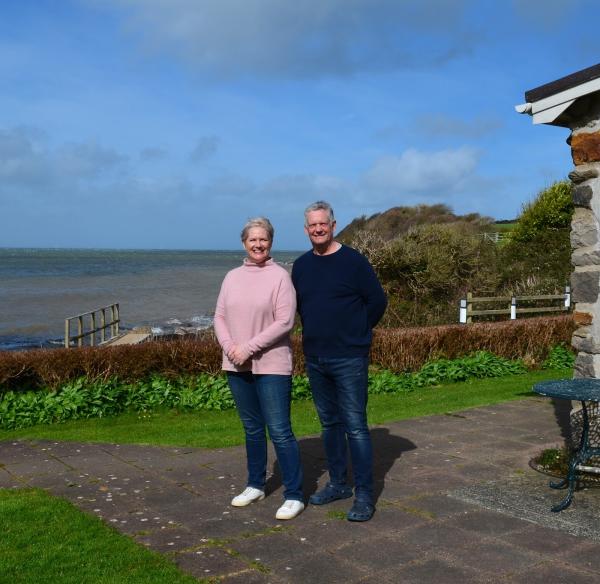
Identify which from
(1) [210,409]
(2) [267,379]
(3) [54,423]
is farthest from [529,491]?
(3) [54,423]

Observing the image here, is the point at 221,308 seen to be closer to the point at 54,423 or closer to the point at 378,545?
the point at 378,545

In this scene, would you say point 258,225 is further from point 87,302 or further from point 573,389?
point 87,302

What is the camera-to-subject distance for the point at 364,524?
4.53 m

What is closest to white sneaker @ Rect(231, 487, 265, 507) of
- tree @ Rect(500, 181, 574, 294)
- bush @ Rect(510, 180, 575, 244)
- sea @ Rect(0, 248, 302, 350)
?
tree @ Rect(500, 181, 574, 294)

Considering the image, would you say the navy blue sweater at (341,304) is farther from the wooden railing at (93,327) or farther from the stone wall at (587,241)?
the wooden railing at (93,327)

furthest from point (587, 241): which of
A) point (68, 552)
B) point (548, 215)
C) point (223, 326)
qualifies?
point (548, 215)

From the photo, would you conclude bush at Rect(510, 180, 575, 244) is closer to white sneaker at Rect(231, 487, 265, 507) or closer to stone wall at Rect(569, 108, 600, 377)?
stone wall at Rect(569, 108, 600, 377)

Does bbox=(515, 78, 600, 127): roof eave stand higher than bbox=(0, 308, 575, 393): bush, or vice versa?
bbox=(515, 78, 600, 127): roof eave

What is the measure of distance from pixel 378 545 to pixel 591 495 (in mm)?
1851

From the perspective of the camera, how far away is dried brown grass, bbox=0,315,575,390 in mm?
8930

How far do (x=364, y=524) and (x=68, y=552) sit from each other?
1.75 meters

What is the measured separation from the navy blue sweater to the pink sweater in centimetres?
16

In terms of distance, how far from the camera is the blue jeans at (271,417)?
4.66 meters

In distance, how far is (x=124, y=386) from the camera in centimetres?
934
